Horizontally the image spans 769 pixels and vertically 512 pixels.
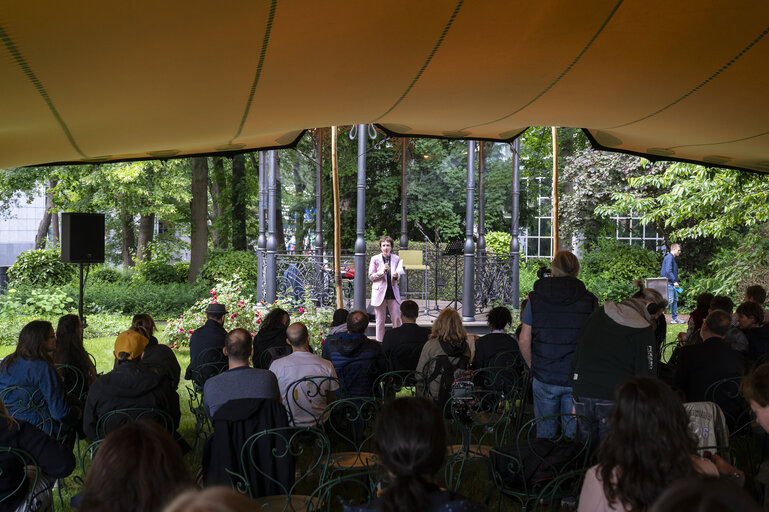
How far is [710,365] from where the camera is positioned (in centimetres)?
507

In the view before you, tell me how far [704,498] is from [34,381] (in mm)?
4431

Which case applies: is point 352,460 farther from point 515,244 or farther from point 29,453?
point 515,244

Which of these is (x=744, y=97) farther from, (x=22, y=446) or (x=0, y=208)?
(x=0, y=208)

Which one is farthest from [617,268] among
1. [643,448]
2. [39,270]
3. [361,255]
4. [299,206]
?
[643,448]

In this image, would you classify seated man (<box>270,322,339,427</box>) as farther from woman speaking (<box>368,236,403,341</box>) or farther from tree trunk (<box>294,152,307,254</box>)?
tree trunk (<box>294,152,307,254</box>)

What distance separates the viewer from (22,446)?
3.13 meters

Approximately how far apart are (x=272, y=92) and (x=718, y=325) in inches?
144

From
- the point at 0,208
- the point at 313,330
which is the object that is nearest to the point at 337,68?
the point at 313,330

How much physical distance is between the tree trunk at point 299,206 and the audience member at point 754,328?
792 inches

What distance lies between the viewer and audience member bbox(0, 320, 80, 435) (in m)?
4.45

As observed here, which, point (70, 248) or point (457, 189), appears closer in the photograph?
point (70, 248)

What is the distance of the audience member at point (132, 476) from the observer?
184 centimetres

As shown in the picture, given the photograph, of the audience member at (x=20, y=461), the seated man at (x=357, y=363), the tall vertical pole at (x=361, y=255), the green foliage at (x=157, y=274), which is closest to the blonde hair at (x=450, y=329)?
the seated man at (x=357, y=363)

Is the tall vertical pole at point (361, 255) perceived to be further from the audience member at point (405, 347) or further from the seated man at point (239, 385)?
the seated man at point (239, 385)
